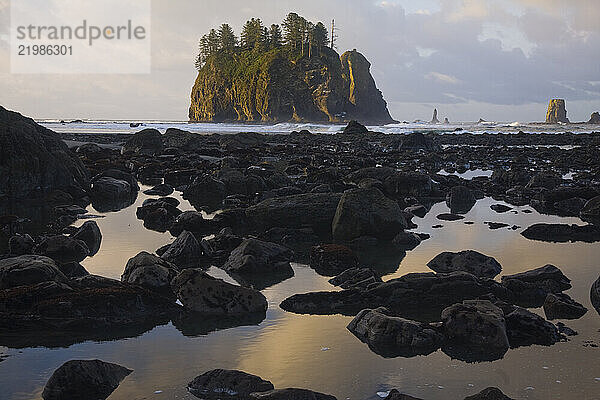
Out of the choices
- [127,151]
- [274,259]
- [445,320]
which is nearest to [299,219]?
[274,259]

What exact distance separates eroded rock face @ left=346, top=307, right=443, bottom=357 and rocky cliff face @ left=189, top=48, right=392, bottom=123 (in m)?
101

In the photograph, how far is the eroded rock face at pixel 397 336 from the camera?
412 centimetres

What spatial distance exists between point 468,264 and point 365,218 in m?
1.88

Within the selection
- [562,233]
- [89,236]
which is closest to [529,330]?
[562,233]

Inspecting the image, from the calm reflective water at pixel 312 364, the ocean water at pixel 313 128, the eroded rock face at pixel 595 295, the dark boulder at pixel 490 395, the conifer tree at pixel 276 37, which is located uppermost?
the conifer tree at pixel 276 37

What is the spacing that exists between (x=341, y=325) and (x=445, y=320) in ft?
2.67

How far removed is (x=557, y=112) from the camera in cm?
13050

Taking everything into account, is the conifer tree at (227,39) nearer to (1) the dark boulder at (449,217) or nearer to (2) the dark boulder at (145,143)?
(2) the dark boulder at (145,143)

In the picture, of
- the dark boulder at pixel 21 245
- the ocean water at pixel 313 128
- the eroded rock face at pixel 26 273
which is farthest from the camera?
the ocean water at pixel 313 128

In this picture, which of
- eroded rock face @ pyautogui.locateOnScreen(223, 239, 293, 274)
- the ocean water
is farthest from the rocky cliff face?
eroded rock face @ pyautogui.locateOnScreen(223, 239, 293, 274)

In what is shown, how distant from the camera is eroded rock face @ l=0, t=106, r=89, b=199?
12227 mm

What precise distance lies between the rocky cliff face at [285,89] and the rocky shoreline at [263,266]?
305 ft

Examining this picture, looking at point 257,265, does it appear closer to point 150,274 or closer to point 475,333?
point 150,274

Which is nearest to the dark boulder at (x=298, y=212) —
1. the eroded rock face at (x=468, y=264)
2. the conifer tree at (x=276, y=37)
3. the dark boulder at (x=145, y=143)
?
the eroded rock face at (x=468, y=264)
